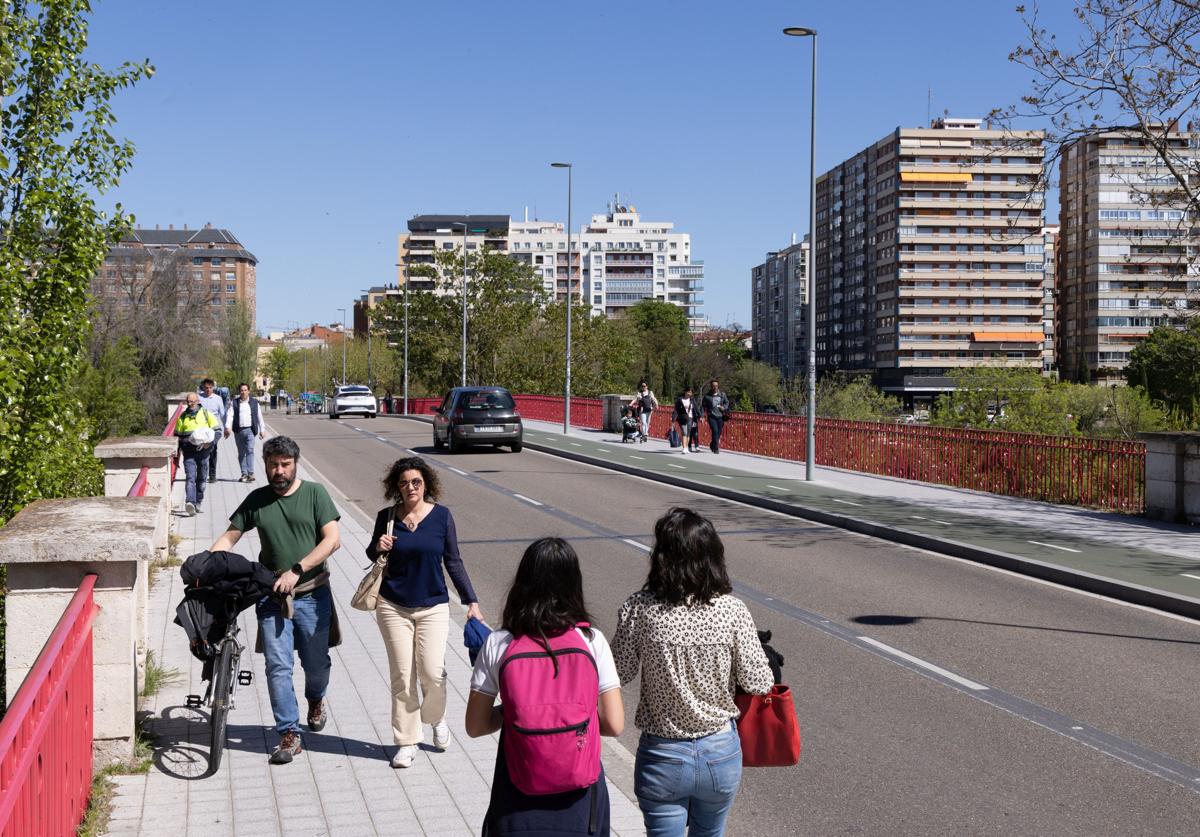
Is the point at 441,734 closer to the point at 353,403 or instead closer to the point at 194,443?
the point at 194,443

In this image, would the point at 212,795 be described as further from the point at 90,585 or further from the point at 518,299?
the point at 518,299

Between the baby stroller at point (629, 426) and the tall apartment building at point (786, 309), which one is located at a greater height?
the tall apartment building at point (786, 309)

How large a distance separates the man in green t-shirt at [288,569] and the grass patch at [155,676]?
4.79 ft

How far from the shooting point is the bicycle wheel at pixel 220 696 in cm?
593

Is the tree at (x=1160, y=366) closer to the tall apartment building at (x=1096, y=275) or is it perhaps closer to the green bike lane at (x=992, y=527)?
the tall apartment building at (x=1096, y=275)

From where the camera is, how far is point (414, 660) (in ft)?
20.7

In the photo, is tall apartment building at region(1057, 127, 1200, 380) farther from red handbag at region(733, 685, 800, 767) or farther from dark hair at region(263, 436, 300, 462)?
red handbag at region(733, 685, 800, 767)

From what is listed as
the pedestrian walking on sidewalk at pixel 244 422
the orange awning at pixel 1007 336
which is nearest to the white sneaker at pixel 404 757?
the pedestrian walking on sidewalk at pixel 244 422

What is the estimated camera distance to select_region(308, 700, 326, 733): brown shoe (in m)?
6.69

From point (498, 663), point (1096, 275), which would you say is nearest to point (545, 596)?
point (498, 663)

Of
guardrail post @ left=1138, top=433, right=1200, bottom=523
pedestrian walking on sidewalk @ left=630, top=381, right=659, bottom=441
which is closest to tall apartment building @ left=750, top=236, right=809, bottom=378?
pedestrian walking on sidewalk @ left=630, top=381, right=659, bottom=441

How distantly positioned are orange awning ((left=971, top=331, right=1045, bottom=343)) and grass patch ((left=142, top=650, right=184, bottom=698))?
137899mm

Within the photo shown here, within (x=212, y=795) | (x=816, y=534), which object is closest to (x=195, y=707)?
(x=212, y=795)

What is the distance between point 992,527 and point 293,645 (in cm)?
1146
